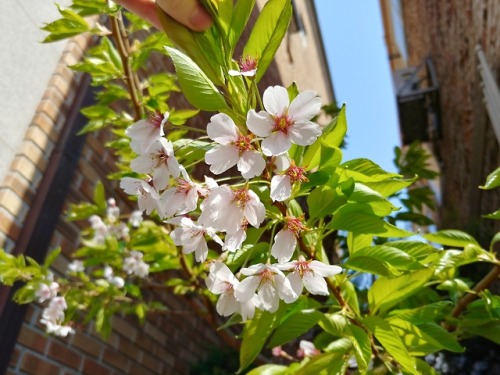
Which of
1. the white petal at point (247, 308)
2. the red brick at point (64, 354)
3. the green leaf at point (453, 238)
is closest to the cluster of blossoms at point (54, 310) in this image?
the red brick at point (64, 354)

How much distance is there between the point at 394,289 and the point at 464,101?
9.48 ft

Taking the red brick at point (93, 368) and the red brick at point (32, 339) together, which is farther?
the red brick at point (93, 368)

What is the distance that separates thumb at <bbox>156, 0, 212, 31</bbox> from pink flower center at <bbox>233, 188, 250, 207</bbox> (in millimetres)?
292

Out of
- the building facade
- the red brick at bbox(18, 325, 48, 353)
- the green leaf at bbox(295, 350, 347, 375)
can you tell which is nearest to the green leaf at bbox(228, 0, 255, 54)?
the green leaf at bbox(295, 350, 347, 375)

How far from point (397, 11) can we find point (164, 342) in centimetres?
565

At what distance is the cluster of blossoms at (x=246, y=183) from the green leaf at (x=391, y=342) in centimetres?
26

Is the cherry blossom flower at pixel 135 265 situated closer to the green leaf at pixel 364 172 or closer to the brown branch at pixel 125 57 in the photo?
the brown branch at pixel 125 57

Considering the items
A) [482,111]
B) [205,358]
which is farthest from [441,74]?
[205,358]

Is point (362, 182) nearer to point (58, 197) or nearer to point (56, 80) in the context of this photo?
point (58, 197)

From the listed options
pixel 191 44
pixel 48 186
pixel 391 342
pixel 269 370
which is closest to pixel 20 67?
pixel 48 186

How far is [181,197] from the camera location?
2.60ft

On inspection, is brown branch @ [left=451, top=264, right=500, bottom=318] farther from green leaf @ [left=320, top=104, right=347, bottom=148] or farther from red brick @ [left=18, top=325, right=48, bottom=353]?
red brick @ [left=18, top=325, right=48, bottom=353]

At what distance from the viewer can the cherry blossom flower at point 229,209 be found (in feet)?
2.47

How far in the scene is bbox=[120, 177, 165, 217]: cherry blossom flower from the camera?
2.61 feet
